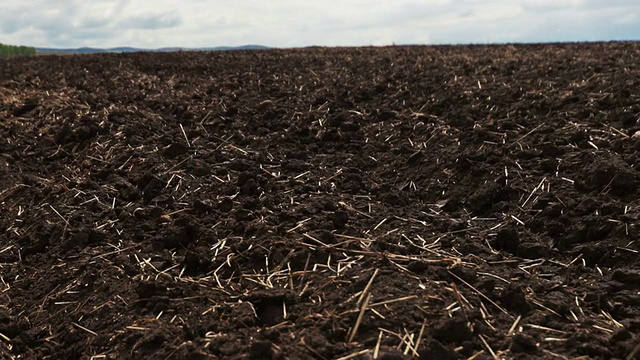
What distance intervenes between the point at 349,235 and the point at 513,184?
1517 millimetres

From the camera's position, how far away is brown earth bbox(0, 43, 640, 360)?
2607 mm

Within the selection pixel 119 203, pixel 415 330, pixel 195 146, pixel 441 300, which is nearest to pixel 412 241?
pixel 441 300

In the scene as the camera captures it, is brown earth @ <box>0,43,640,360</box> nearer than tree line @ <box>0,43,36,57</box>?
Yes

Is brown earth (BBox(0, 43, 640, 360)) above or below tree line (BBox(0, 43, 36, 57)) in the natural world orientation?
below

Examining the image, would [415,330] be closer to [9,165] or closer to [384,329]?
[384,329]

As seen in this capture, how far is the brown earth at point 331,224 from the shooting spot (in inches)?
103

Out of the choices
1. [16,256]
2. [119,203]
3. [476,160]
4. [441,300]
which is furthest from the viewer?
[476,160]

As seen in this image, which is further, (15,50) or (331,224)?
(15,50)

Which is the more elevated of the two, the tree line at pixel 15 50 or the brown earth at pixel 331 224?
the tree line at pixel 15 50

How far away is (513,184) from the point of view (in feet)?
13.8

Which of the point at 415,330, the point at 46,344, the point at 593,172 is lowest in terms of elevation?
the point at 46,344

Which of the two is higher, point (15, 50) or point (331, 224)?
point (15, 50)

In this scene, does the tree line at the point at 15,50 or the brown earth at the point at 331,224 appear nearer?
the brown earth at the point at 331,224

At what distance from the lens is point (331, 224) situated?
3549 millimetres
